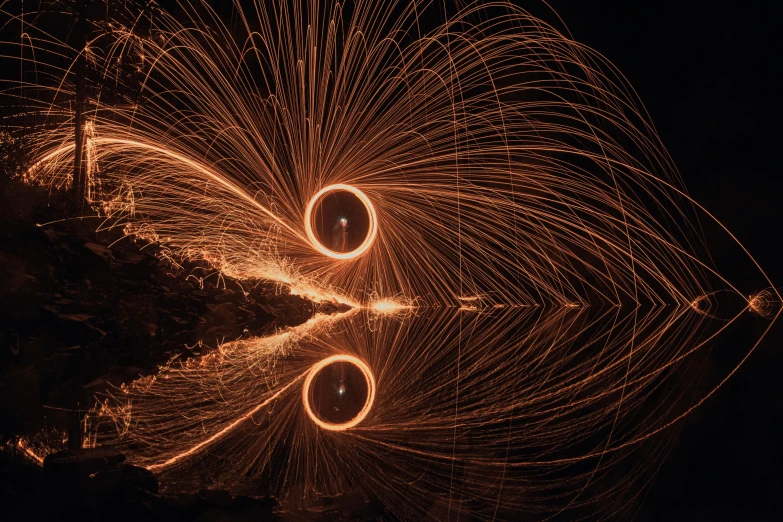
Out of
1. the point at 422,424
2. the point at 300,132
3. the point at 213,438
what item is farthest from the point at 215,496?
→ the point at 300,132

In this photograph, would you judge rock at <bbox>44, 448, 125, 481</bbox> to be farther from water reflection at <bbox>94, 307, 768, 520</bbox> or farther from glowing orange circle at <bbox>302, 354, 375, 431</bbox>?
glowing orange circle at <bbox>302, 354, 375, 431</bbox>

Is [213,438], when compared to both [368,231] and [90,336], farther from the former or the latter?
[368,231]

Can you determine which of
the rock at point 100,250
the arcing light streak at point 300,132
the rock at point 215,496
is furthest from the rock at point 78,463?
the arcing light streak at point 300,132

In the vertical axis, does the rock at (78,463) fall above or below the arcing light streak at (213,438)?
above

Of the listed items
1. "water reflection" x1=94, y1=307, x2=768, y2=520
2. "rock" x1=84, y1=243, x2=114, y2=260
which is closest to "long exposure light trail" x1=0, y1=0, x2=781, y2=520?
"water reflection" x1=94, y1=307, x2=768, y2=520

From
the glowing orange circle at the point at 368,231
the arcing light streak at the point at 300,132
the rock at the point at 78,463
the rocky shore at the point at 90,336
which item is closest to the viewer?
the rocky shore at the point at 90,336

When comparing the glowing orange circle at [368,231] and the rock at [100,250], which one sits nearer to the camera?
the rock at [100,250]

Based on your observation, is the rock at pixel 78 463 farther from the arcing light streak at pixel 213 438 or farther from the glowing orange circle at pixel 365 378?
the glowing orange circle at pixel 365 378
